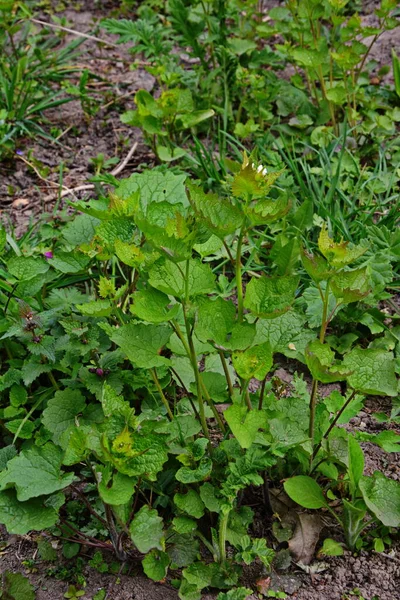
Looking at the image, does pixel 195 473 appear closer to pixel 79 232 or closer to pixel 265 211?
pixel 265 211

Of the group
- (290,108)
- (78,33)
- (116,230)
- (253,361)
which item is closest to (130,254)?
(116,230)

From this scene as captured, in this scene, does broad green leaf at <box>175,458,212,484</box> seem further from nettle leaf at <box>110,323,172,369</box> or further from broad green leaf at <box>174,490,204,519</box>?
nettle leaf at <box>110,323,172,369</box>

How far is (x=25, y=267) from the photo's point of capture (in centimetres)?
206

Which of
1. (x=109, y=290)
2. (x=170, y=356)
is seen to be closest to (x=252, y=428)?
(x=109, y=290)

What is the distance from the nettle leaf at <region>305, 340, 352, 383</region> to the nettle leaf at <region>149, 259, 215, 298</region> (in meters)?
0.28

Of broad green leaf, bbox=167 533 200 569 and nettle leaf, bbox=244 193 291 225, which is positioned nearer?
nettle leaf, bbox=244 193 291 225

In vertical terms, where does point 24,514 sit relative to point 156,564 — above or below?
above

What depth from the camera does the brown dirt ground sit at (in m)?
1.74

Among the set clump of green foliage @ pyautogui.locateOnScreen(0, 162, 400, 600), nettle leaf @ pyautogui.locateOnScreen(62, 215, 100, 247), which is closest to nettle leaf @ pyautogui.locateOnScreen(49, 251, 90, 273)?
clump of green foliage @ pyautogui.locateOnScreen(0, 162, 400, 600)

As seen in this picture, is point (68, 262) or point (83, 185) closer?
point (68, 262)

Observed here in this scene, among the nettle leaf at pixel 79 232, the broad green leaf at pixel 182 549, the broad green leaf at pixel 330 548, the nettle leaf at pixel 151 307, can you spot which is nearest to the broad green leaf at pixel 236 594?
the broad green leaf at pixel 182 549

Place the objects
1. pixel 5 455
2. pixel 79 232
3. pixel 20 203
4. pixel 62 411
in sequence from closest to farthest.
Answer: pixel 5 455 < pixel 62 411 < pixel 79 232 < pixel 20 203

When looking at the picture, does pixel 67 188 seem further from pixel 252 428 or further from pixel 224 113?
pixel 252 428

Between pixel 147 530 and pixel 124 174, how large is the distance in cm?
192
